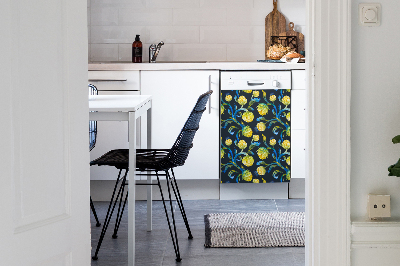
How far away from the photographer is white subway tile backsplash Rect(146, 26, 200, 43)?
4371 mm

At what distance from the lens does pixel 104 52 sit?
442 centimetres

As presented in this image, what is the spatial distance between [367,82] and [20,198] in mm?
1157

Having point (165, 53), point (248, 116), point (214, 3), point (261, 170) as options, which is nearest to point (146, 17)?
point (165, 53)

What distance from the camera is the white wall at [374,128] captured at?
5.42 ft

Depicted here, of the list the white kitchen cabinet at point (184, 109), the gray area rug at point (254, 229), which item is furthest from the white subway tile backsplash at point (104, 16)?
the gray area rug at point (254, 229)

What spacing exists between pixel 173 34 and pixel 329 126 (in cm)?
295

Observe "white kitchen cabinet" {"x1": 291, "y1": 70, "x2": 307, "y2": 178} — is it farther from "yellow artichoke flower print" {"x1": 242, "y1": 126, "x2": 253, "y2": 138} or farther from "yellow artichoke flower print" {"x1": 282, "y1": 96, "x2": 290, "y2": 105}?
"yellow artichoke flower print" {"x1": 242, "y1": 126, "x2": 253, "y2": 138}

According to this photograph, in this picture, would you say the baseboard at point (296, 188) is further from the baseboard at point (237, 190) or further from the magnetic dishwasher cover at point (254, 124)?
the magnetic dishwasher cover at point (254, 124)

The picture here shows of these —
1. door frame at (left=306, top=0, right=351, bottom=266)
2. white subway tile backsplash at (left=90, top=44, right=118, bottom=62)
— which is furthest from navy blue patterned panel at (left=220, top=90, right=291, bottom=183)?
door frame at (left=306, top=0, right=351, bottom=266)

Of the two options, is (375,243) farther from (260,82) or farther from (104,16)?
(104,16)

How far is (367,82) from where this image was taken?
1666 millimetres

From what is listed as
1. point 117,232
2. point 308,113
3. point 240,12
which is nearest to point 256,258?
point 117,232

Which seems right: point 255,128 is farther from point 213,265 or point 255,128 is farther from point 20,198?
point 20,198

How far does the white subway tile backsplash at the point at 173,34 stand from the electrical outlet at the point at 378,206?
298 cm
